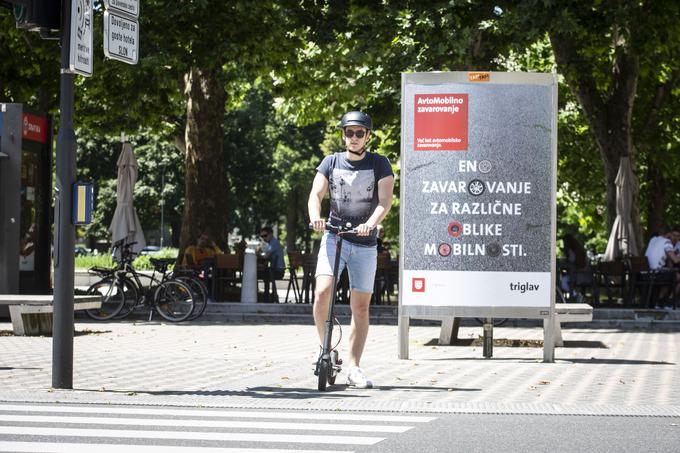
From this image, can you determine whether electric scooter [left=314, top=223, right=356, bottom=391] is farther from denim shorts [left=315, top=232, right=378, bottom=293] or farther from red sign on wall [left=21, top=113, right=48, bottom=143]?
red sign on wall [left=21, top=113, right=48, bottom=143]

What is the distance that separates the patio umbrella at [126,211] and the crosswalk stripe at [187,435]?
576 inches

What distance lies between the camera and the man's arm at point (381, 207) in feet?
28.1

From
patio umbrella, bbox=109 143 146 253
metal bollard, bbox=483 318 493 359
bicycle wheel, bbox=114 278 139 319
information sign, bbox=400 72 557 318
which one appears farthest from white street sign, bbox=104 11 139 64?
patio umbrella, bbox=109 143 146 253

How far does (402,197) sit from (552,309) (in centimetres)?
181

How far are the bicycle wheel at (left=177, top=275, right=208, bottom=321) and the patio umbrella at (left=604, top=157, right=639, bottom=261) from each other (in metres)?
8.88

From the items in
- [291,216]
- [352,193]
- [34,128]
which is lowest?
[352,193]

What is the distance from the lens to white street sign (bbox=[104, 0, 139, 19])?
28.7 ft

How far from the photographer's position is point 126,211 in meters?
22.6

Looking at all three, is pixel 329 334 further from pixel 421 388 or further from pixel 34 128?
pixel 34 128

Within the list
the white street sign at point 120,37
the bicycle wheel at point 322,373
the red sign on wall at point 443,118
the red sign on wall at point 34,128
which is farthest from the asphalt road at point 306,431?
the red sign on wall at point 34,128

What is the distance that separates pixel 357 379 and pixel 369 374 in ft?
3.65

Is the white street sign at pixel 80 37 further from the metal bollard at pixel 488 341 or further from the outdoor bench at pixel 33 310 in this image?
the outdoor bench at pixel 33 310

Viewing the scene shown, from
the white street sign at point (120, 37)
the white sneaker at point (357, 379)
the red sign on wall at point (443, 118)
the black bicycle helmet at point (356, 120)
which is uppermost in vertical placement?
the white street sign at point (120, 37)

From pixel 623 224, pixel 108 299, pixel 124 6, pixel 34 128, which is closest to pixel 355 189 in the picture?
pixel 124 6
